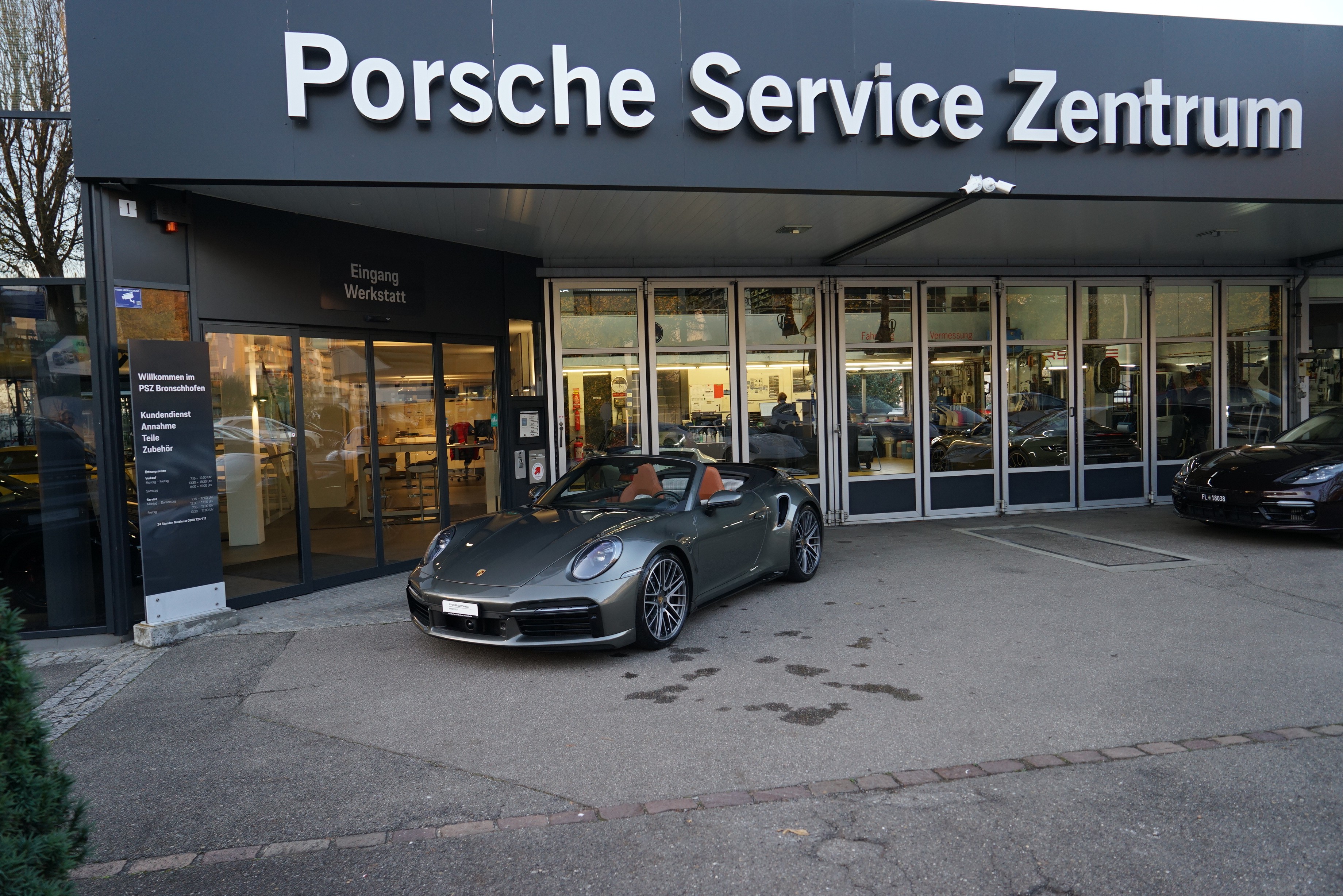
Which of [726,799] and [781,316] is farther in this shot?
[781,316]

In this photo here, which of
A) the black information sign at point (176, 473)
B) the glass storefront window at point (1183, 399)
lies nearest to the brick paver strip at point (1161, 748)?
the black information sign at point (176, 473)

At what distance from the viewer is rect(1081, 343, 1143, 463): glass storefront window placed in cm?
1157

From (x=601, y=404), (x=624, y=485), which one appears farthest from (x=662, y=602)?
(x=601, y=404)

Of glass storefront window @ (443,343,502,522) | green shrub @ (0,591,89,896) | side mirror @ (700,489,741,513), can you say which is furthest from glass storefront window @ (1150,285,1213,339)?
green shrub @ (0,591,89,896)

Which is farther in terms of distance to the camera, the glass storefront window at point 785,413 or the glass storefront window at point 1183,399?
the glass storefront window at point 1183,399

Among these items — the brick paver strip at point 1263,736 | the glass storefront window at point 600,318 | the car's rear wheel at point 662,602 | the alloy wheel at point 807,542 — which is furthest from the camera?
the glass storefront window at point 600,318

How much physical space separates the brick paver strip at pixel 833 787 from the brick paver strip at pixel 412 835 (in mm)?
1523

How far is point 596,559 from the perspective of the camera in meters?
5.14

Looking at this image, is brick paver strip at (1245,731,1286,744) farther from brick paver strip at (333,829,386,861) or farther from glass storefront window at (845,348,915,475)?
glass storefront window at (845,348,915,475)

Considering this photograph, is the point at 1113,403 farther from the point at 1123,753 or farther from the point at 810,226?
the point at 1123,753

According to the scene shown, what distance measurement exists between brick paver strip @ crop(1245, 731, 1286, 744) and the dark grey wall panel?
490 centimetres

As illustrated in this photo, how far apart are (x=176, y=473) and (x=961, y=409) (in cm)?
930

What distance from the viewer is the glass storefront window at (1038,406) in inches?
448

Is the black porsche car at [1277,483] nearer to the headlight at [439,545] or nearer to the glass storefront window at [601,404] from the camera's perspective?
the glass storefront window at [601,404]
